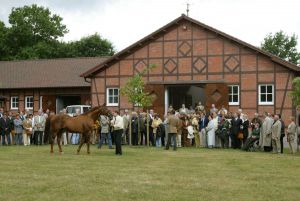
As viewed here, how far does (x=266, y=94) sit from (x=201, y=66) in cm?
397

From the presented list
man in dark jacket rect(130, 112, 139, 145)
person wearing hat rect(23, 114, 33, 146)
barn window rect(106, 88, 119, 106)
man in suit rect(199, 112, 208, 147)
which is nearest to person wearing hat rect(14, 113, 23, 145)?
person wearing hat rect(23, 114, 33, 146)

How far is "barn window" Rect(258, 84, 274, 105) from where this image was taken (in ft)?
93.1

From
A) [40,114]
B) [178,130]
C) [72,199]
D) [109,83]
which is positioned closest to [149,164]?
[72,199]

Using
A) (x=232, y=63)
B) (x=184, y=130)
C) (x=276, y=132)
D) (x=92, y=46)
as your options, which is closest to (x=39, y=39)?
(x=92, y=46)

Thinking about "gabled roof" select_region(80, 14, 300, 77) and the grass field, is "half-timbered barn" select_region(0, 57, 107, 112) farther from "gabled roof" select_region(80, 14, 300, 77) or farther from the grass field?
the grass field

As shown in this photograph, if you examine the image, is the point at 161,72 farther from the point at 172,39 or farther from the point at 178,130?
the point at 178,130

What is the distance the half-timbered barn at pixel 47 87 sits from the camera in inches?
1497

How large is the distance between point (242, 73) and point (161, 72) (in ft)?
15.5

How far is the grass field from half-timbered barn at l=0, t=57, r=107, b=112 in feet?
67.3

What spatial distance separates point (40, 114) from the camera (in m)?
26.4

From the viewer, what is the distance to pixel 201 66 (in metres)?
29.8

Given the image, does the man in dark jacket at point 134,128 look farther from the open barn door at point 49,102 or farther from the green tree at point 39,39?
the green tree at point 39,39

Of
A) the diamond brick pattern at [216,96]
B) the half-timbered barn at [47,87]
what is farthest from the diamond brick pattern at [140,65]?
the half-timbered barn at [47,87]

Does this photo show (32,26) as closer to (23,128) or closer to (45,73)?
(45,73)
